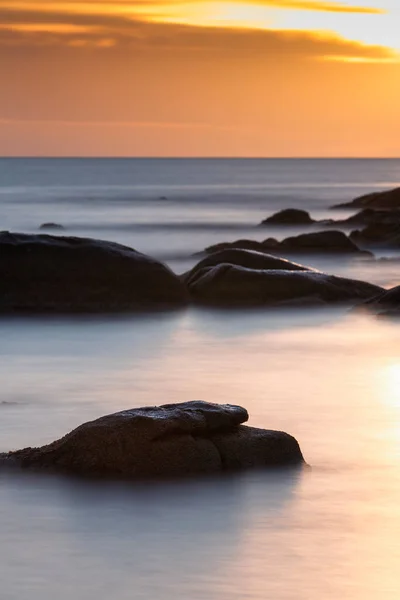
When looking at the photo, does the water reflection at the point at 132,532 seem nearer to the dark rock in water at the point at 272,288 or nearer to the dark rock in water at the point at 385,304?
the dark rock in water at the point at 385,304

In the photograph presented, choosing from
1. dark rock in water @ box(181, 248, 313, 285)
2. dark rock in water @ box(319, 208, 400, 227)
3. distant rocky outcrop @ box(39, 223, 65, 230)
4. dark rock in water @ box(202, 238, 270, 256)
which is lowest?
dark rock in water @ box(181, 248, 313, 285)

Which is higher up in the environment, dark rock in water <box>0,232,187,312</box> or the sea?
dark rock in water <box>0,232,187,312</box>

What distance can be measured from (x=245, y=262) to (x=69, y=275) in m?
3.91

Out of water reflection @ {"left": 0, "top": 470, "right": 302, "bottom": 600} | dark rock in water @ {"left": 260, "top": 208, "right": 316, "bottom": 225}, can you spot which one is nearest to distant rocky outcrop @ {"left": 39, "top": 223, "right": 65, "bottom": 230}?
dark rock in water @ {"left": 260, "top": 208, "right": 316, "bottom": 225}

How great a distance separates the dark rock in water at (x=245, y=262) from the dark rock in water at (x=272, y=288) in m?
0.67

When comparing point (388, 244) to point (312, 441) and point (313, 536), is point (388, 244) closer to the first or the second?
point (312, 441)

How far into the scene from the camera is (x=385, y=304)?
20453 mm

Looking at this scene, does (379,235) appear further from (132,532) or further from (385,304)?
(132,532)

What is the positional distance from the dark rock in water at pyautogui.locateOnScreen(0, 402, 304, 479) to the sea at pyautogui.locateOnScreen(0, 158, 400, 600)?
0.18 m

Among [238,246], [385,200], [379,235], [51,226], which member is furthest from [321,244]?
[385,200]

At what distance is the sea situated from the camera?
25.3 ft

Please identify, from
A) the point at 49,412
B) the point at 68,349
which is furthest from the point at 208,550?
the point at 68,349

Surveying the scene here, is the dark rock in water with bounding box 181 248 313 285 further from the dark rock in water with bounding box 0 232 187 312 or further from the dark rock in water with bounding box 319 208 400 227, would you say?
the dark rock in water with bounding box 319 208 400 227

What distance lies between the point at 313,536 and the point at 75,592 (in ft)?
5.45
